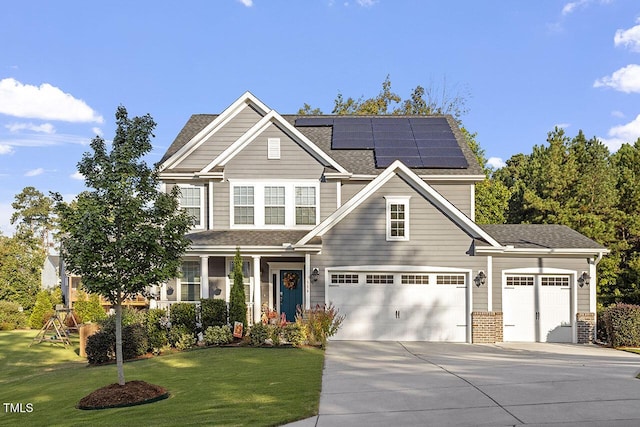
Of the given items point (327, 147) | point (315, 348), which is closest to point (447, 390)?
point (315, 348)

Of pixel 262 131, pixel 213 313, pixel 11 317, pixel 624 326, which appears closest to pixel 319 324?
pixel 213 313

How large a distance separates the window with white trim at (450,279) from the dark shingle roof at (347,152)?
4.22 meters

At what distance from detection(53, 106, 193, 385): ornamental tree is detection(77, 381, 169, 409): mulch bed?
31 centimetres

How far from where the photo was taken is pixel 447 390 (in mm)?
10281

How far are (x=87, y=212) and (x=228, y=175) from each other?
10334 millimetres

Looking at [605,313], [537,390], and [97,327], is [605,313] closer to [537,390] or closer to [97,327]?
[537,390]

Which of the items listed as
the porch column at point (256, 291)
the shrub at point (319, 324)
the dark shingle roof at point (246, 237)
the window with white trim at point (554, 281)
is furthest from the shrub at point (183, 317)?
the window with white trim at point (554, 281)

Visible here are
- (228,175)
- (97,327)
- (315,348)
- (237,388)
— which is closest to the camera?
(237,388)

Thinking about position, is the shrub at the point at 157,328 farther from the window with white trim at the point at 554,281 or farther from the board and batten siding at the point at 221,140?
the window with white trim at the point at 554,281

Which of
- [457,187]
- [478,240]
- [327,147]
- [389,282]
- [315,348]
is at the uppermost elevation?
[327,147]

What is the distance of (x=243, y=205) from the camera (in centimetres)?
2077

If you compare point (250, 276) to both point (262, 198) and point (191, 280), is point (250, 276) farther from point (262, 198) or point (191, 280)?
point (262, 198)

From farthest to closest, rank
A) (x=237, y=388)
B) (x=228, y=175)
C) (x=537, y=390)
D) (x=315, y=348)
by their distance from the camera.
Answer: (x=228, y=175) < (x=315, y=348) < (x=237, y=388) < (x=537, y=390)

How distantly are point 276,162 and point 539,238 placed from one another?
1005cm
